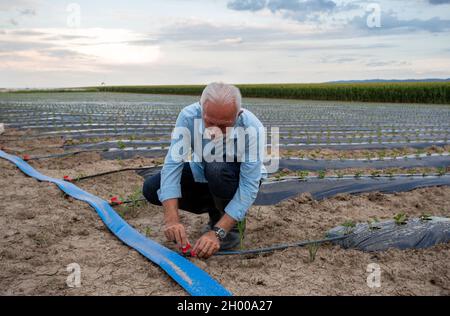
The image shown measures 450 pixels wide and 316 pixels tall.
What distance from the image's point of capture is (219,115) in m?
2.39

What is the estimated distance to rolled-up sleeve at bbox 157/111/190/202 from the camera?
8.92ft

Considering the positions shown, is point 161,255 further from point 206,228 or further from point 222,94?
point 222,94

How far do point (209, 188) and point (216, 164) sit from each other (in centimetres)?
21

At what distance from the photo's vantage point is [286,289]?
2.48m

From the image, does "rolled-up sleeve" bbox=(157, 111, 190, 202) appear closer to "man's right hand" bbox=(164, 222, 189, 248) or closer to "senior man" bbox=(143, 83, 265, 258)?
"senior man" bbox=(143, 83, 265, 258)

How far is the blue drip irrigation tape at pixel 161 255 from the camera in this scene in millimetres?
2387

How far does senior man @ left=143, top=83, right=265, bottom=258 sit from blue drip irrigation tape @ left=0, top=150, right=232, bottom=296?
121mm

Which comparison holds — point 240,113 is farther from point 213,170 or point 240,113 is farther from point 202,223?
point 202,223

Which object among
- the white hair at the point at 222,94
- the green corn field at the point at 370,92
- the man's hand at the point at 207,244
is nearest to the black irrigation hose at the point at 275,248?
the man's hand at the point at 207,244

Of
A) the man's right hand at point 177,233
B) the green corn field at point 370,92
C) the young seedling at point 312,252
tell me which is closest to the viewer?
the man's right hand at point 177,233

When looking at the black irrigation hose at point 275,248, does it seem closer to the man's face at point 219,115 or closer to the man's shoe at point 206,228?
the man's shoe at point 206,228

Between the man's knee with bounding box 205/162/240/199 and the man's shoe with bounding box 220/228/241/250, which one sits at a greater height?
the man's knee with bounding box 205/162/240/199

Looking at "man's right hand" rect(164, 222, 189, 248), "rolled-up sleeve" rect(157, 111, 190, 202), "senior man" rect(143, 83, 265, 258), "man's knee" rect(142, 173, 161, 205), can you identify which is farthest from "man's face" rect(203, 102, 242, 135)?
"man's knee" rect(142, 173, 161, 205)

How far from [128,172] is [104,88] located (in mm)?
69387
